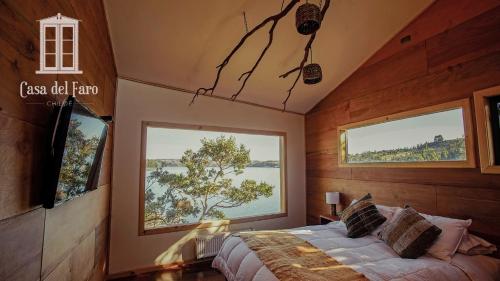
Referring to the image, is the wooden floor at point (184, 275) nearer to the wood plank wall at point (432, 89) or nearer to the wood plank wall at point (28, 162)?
the wood plank wall at point (28, 162)

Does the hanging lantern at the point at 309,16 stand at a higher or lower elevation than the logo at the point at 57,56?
higher

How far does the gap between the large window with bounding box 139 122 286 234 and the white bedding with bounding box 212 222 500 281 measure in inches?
51.7

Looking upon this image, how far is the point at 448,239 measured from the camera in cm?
205

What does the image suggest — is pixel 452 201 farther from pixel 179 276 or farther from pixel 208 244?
pixel 179 276

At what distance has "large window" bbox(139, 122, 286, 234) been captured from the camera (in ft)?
11.3

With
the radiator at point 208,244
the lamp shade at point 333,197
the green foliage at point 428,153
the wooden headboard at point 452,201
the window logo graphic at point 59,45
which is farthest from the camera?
the lamp shade at point 333,197

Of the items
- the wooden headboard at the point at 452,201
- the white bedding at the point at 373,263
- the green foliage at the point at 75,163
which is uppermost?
the green foliage at the point at 75,163

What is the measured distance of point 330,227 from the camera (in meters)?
2.96

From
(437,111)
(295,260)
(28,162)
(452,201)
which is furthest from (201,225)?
(437,111)

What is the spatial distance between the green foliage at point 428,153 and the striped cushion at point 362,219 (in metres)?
0.72

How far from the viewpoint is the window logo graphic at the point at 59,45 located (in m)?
1.21

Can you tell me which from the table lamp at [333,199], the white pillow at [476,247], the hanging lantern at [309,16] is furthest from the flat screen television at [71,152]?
the table lamp at [333,199]

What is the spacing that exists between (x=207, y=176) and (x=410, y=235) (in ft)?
9.15

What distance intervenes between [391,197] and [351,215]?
2.12ft
